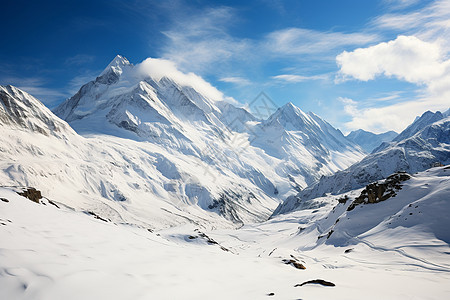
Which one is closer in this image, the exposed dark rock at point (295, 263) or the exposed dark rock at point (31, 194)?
the exposed dark rock at point (295, 263)

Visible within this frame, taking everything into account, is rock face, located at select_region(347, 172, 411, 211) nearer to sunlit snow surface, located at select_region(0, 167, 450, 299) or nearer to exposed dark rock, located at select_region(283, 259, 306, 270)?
sunlit snow surface, located at select_region(0, 167, 450, 299)

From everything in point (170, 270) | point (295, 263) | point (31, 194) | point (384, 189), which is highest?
point (384, 189)

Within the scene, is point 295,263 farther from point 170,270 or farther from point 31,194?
point 31,194

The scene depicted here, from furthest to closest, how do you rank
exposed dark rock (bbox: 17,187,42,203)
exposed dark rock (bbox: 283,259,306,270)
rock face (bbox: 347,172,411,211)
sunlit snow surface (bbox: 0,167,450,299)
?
rock face (bbox: 347,172,411,211) → exposed dark rock (bbox: 17,187,42,203) → exposed dark rock (bbox: 283,259,306,270) → sunlit snow surface (bbox: 0,167,450,299)

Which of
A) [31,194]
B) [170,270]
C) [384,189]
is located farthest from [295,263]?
[31,194]

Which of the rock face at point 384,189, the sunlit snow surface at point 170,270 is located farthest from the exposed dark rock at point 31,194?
the rock face at point 384,189

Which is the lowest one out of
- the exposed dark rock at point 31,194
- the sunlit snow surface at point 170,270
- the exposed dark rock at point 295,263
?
the exposed dark rock at point 295,263

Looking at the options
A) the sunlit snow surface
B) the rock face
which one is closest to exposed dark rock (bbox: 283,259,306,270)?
the sunlit snow surface

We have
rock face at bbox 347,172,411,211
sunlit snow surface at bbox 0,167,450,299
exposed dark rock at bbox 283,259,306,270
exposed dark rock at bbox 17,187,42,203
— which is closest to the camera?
sunlit snow surface at bbox 0,167,450,299

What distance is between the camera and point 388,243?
1267 inches

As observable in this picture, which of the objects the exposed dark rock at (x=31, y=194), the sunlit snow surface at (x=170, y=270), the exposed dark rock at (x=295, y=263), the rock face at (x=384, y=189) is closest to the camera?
the sunlit snow surface at (x=170, y=270)

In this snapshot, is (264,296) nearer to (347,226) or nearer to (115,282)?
(115,282)

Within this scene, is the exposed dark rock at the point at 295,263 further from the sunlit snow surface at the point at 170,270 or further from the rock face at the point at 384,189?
the rock face at the point at 384,189

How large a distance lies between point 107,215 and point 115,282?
545 feet
